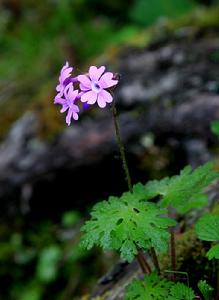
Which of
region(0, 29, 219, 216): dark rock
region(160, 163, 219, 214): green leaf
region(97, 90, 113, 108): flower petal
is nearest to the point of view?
region(97, 90, 113, 108): flower petal

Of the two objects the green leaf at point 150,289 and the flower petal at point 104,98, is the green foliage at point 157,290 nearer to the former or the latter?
the green leaf at point 150,289

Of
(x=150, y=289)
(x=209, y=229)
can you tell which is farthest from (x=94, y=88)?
(x=150, y=289)

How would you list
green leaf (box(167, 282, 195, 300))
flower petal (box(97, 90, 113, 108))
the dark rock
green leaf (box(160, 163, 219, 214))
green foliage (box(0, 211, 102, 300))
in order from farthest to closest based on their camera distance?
green foliage (box(0, 211, 102, 300)), the dark rock, green leaf (box(160, 163, 219, 214)), green leaf (box(167, 282, 195, 300)), flower petal (box(97, 90, 113, 108))

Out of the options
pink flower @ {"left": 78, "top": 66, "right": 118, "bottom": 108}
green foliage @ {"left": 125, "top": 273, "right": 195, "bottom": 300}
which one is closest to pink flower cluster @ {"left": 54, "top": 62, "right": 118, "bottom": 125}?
pink flower @ {"left": 78, "top": 66, "right": 118, "bottom": 108}

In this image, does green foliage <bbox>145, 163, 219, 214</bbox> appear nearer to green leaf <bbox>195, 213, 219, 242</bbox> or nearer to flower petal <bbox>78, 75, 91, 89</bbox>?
green leaf <bbox>195, 213, 219, 242</bbox>

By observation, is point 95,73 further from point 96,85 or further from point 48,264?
point 48,264

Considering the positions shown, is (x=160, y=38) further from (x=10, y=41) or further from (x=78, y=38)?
(x=10, y=41)

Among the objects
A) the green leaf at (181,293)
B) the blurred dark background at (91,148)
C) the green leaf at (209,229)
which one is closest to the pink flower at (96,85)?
the green leaf at (209,229)

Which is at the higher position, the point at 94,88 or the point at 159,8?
the point at 159,8
